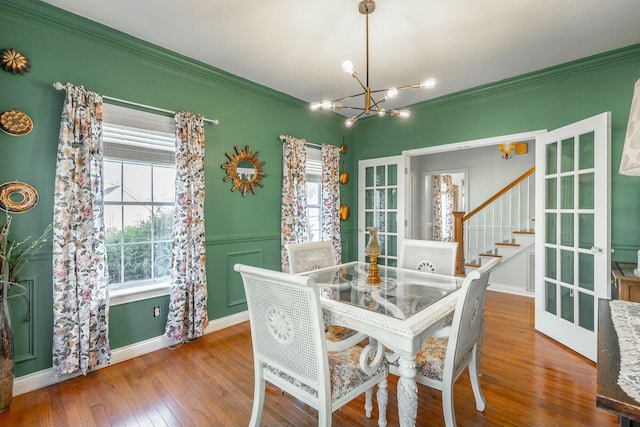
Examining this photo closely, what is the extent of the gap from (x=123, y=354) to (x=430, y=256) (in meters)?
2.73

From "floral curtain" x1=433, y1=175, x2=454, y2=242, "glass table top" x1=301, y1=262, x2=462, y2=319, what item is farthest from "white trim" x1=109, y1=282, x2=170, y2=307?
"floral curtain" x1=433, y1=175, x2=454, y2=242

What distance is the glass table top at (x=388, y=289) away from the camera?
163cm

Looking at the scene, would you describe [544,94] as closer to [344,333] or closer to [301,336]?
[344,333]

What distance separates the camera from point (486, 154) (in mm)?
5574

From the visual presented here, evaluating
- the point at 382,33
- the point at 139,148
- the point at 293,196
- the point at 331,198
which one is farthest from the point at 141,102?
the point at 331,198

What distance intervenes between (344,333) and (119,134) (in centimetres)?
246

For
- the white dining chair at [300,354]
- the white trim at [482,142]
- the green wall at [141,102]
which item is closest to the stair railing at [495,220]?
the white trim at [482,142]

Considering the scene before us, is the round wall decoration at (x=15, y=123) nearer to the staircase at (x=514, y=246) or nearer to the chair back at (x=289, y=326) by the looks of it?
the chair back at (x=289, y=326)

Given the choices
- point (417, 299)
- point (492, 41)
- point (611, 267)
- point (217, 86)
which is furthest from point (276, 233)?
point (611, 267)

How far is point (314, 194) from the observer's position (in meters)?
4.44

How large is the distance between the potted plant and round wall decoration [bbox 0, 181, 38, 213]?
2.8 inches

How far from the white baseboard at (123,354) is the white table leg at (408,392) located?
7.52ft

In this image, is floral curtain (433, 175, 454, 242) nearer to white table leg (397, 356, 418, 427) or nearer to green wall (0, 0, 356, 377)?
green wall (0, 0, 356, 377)

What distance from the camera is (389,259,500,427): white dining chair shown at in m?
1.42
